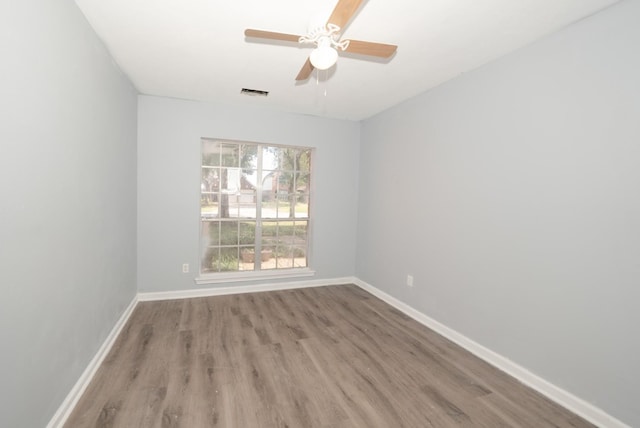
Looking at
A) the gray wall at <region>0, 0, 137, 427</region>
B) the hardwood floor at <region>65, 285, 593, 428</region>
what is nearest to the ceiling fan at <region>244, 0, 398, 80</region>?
the gray wall at <region>0, 0, 137, 427</region>

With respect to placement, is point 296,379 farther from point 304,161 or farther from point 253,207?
point 304,161

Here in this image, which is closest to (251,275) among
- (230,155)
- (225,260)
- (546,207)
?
(225,260)

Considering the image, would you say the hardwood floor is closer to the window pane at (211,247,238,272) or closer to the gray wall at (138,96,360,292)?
the gray wall at (138,96,360,292)

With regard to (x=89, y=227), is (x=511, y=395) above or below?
below

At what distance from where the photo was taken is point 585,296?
1811 millimetres

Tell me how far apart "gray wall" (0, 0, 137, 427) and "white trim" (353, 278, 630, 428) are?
116 inches

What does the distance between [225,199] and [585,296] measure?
371cm

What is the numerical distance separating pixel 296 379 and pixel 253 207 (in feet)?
8.13

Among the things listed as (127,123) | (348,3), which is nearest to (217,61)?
(127,123)

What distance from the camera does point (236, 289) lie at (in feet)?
12.8

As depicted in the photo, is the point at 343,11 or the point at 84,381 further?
the point at 84,381

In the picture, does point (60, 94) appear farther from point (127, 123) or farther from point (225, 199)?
point (225, 199)

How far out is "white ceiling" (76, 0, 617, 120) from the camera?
1795mm

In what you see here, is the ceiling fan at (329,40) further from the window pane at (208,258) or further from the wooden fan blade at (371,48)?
the window pane at (208,258)
